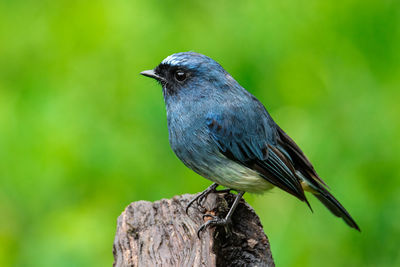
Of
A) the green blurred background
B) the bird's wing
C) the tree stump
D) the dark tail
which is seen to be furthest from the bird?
the green blurred background

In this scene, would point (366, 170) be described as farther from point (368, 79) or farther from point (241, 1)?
point (241, 1)

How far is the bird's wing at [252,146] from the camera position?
6.38m

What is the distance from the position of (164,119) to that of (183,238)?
2216 millimetres

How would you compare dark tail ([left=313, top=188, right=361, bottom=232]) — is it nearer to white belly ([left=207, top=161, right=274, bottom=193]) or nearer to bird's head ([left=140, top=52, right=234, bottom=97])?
white belly ([left=207, top=161, right=274, bottom=193])

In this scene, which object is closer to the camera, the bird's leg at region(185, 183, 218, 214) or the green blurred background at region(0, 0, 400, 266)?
the bird's leg at region(185, 183, 218, 214)

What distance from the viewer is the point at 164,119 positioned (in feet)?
25.5

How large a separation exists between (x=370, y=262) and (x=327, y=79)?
181 cm

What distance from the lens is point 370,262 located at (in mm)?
7094

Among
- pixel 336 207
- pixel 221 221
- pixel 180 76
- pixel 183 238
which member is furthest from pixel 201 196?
pixel 336 207

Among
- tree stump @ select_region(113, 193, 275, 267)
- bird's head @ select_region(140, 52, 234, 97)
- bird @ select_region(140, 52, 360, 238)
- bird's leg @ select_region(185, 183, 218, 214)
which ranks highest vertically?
bird's head @ select_region(140, 52, 234, 97)

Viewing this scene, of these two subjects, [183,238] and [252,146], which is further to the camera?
[252,146]

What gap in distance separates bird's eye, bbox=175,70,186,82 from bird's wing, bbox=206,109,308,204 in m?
0.36

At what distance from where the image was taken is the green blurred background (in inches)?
280

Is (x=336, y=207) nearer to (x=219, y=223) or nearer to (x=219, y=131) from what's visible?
(x=219, y=131)
